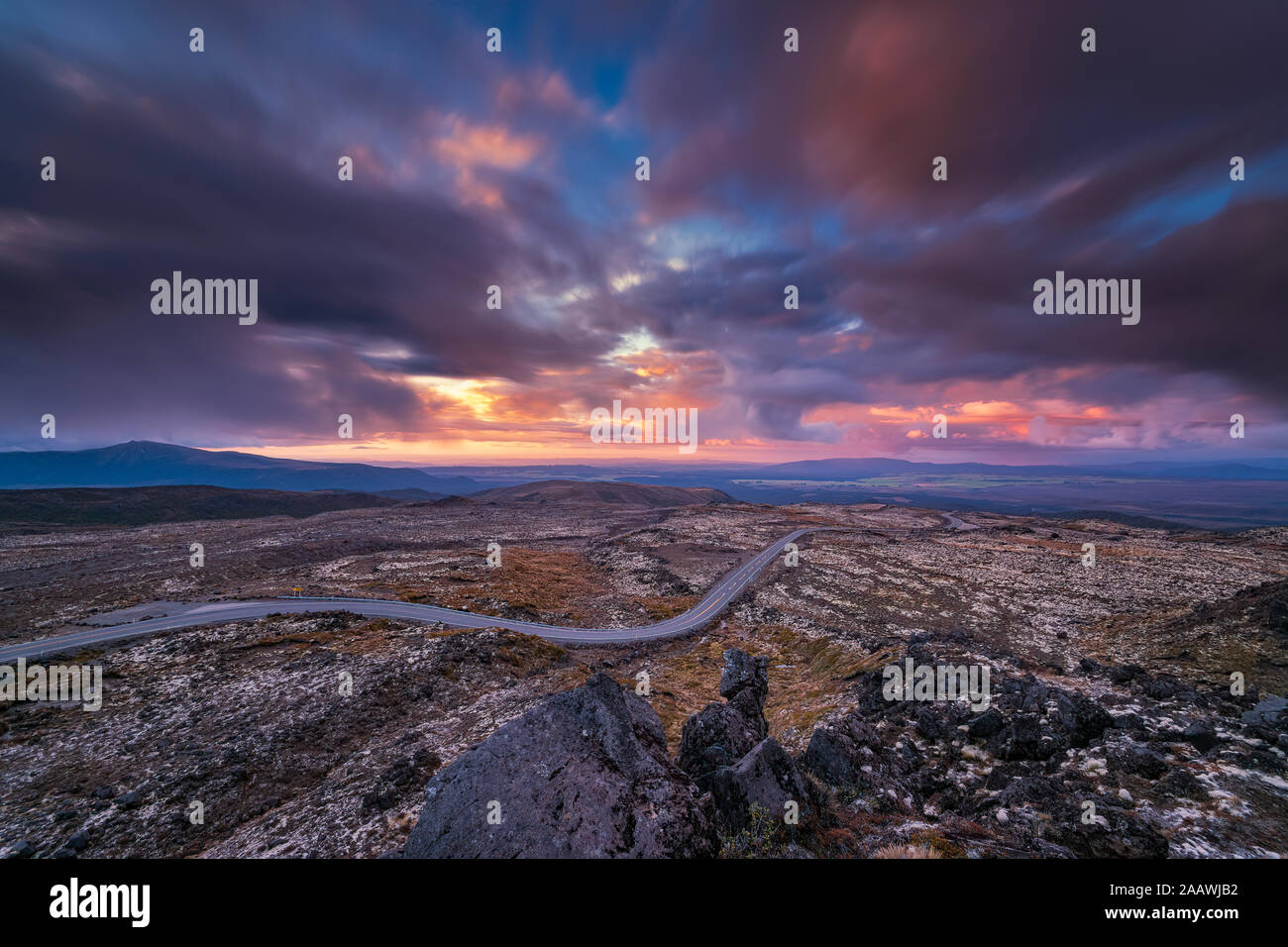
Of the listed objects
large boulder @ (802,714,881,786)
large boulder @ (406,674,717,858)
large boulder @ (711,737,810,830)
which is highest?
large boulder @ (406,674,717,858)

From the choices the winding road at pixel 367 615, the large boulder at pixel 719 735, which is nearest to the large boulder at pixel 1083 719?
the large boulder at pixel 719 735

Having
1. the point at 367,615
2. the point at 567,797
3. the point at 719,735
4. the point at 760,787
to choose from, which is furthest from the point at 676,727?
the point at 367,615

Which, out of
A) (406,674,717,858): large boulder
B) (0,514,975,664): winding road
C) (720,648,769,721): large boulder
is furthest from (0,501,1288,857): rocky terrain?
(0,514,975,664): winding road

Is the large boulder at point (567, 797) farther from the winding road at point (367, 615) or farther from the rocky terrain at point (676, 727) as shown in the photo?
the winding road at point (367, 615)

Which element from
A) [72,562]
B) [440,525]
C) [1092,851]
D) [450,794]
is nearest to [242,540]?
[72,562]

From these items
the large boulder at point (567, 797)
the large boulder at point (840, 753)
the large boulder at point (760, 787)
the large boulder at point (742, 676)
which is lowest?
the large boulder at point (742, 676)

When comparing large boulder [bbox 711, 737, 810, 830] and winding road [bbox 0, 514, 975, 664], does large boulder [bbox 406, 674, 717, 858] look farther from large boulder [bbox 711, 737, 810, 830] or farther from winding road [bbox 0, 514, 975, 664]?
winding road [bbox 0, 514, 975, 664]
